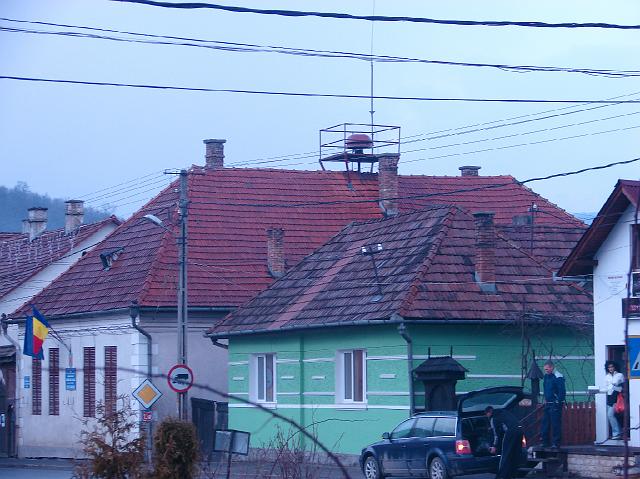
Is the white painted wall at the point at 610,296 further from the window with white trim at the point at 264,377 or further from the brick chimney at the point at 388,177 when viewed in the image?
the brick chimney at the point at 388,177

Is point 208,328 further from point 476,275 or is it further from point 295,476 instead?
point 295,476

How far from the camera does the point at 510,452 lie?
73.7 ft

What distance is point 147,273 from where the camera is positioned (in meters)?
37.4

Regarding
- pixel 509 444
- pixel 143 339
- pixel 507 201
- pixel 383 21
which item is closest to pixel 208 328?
pixel 143 339

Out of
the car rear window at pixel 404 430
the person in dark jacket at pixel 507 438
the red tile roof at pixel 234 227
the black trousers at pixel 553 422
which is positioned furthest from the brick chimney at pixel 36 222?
the person in dark jacket at pixel 507 438

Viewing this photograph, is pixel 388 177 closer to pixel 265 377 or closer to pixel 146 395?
pixel 265 377

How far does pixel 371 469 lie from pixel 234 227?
1610 centimetres

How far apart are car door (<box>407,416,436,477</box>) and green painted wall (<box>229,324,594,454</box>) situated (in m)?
3.49

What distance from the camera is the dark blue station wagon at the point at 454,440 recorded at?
22641 mm

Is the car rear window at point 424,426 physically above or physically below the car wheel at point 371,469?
above

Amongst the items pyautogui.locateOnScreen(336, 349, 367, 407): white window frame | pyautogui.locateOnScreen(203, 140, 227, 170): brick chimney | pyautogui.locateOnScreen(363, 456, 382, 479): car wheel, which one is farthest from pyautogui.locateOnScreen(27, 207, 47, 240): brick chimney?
pyautogui.locateOnScreen(363, 456, 382, 479): car wheel

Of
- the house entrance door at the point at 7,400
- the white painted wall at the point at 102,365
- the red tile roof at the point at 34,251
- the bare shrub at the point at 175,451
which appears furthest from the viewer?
the red tile roof at the point at 34,251

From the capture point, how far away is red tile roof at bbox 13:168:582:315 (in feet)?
124

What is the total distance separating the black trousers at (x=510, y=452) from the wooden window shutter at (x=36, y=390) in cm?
2380
